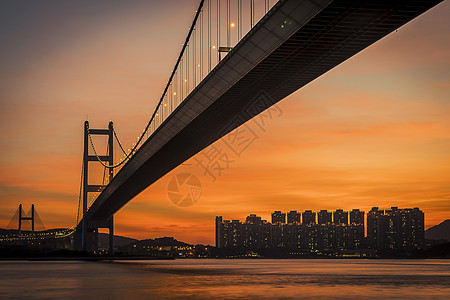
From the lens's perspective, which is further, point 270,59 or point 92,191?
point 92,191

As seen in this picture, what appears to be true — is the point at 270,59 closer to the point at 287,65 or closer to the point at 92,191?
the point at 287,65

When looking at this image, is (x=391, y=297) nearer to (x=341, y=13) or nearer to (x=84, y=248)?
(x=341, y=13)

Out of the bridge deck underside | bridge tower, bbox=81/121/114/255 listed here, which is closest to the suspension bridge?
the bridge deck underside

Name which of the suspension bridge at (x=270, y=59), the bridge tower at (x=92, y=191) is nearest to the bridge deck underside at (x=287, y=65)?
the suspension bridge at (x=270, y=59)

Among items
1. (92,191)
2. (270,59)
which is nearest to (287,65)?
(270,59)

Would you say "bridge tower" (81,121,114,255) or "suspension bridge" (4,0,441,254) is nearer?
"suspension bridge" (4,0,441,254)

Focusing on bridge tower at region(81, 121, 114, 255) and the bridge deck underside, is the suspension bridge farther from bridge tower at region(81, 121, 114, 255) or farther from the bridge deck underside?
bridge tower at region(81, 121, 114, 255)
